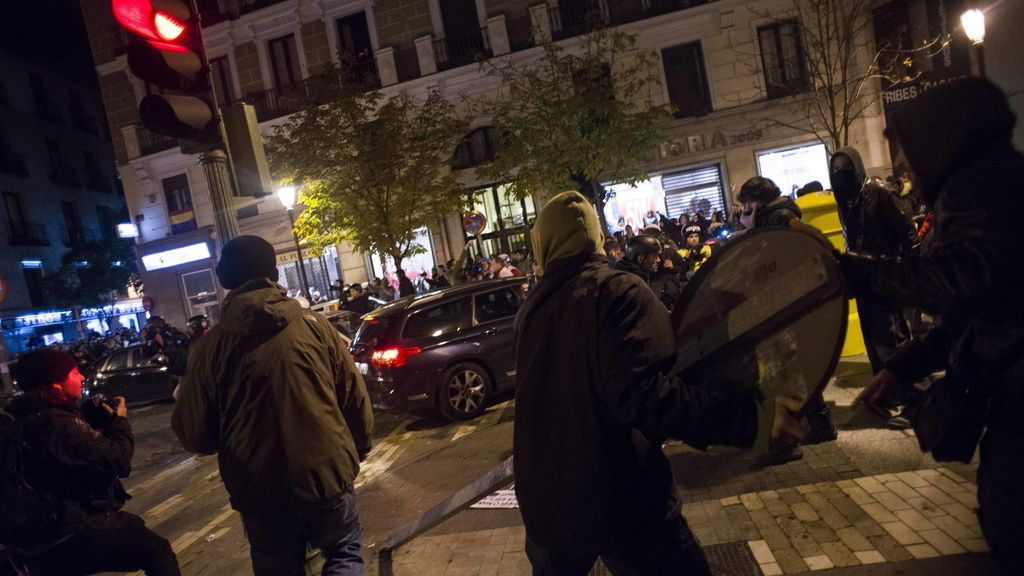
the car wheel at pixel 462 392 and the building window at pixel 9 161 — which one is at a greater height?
the building window at pixel 9 161

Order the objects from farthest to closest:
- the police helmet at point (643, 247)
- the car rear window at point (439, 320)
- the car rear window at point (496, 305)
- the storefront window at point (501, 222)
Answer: the storefront window at point (501, 222) < the car rear window at point (496, 305) < the car rear window at point (439, 320) < the police helmet at point (643, 247)

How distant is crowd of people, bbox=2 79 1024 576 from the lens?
1.57 m

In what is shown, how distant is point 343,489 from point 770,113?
20.7m

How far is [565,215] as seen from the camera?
78.7 inches

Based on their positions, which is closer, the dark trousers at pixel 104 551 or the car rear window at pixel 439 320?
the dark trousers at pixel 104 551

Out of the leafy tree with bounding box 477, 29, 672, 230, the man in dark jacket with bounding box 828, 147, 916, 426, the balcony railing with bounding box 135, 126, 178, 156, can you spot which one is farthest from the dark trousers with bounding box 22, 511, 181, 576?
the balcony railing with bounding box 135, 126, 178, 156

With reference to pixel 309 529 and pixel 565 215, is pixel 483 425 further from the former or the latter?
pixel 565 215

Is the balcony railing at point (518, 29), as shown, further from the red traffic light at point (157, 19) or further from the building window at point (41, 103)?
the building window at point (41, 103)

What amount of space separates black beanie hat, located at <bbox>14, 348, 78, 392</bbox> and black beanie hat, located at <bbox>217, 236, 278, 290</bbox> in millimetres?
964

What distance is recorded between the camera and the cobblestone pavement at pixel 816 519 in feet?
10.3

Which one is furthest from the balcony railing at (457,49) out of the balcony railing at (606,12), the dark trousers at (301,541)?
the dark trousers at (301,541)

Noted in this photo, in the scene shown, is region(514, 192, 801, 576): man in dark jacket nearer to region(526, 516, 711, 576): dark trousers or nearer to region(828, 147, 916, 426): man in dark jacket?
region(526, 516, 711, 576): dark trousers

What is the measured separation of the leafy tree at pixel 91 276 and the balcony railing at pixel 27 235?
1.80 m

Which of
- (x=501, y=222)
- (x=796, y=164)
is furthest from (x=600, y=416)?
(x=501, y=222)
